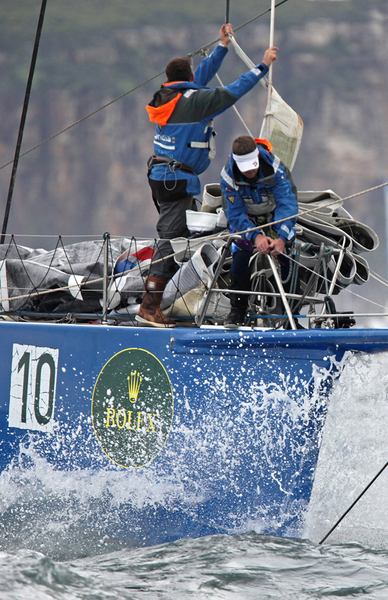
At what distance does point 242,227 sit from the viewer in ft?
7.28

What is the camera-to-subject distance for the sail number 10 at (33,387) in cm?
248

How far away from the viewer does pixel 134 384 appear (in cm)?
220

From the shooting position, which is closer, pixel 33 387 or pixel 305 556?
pixel 305 556

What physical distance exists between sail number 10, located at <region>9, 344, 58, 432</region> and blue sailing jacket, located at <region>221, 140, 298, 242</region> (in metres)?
0.90

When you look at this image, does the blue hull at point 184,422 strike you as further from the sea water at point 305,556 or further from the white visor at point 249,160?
the white visor at point 249,160

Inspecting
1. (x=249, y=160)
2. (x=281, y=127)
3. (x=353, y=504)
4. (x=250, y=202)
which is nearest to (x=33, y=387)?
(x=250, y=202)

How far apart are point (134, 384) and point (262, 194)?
2.62 ft

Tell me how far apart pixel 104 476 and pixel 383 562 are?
3.24ft

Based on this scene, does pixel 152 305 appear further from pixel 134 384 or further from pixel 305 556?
pixel 305 556

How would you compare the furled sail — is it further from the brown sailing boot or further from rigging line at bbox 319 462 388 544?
rigging line at bbox 319 462 388 544

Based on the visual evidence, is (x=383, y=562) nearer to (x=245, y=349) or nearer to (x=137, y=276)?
(x=245, y=349)

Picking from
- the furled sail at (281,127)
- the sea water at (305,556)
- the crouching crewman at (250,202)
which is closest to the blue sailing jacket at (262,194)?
the crouching crewman at (250,202)

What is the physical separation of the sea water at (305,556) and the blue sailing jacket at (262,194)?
1.97 feet

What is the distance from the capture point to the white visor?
7.02 feet
